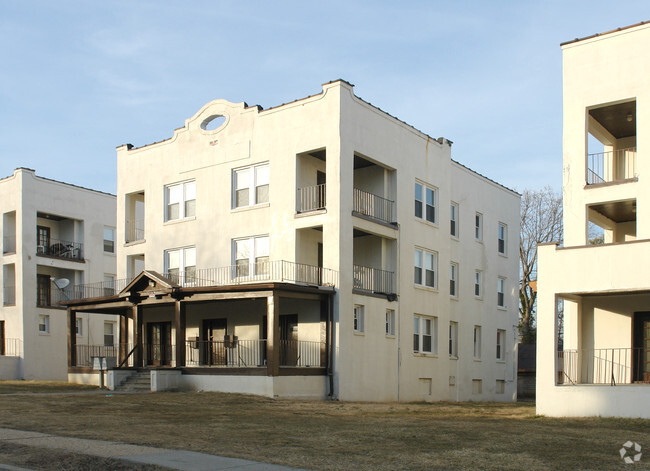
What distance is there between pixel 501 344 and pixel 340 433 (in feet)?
88.5

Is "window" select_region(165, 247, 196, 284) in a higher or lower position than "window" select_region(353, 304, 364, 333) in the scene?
higher

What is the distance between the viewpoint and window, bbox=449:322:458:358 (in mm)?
35219

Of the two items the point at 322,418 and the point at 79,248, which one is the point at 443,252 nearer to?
the point at 322,418

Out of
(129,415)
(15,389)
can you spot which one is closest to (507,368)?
(15,389)

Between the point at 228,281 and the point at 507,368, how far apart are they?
16488 millimetres

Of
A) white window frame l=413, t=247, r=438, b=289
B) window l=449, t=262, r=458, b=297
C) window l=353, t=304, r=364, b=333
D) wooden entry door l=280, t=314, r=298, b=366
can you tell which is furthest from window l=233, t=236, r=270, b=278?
window l=449, t=262, r=458, b=297

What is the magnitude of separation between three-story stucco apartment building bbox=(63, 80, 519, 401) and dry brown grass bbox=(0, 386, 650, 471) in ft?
19.5

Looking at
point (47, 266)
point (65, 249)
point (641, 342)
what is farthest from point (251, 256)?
point (65, 249)

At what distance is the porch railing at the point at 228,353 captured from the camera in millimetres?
29592

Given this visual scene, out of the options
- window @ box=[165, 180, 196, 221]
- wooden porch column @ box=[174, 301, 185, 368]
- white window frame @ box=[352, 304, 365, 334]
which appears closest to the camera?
wooden porch column @ box=[174, 301, 185, 368]

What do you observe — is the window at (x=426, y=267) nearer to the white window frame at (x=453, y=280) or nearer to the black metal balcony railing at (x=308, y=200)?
the white window frame at (x=453, y=280)

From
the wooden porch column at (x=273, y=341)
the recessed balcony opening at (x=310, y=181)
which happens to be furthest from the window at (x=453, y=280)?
the wooden porch column at (x=273, y=341)

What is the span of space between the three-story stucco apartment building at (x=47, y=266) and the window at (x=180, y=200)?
29.9ft

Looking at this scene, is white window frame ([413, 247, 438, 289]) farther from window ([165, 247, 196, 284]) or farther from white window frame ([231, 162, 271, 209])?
window ([165, 247, 196, 284])
